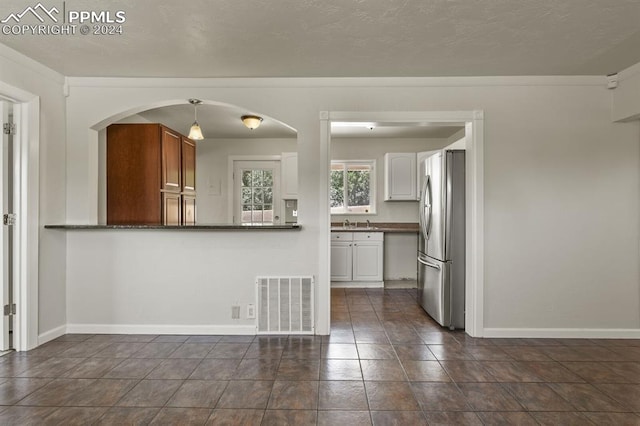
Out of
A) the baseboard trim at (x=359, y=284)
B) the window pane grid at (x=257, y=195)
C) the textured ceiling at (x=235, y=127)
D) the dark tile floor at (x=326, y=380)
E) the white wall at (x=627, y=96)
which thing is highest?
the textured ceiling at (x=235, y=127)

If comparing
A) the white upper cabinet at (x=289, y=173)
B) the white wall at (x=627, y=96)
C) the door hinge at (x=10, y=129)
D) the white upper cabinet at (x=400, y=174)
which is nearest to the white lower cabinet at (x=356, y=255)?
the white upper cabinet at (x=400, y=174)

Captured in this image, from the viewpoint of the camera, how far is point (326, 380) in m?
2.44

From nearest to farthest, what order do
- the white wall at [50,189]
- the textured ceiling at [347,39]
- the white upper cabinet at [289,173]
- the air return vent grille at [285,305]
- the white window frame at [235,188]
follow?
the textured ceiling at [347,39]
the white wall at [50,189]
the air return vent grille at [285,305]
the white upper cabinet at [289,173]
the white window frame at [235,188]

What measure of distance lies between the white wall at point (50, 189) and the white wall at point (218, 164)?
8.90 feet

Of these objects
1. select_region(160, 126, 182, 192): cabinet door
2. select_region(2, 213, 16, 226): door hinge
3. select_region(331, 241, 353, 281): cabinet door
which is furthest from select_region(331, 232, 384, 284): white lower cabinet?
select_region(2, 213, 16, 226): door hinge

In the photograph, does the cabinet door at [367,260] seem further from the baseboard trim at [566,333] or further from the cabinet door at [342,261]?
the baseboard trim at [566,333]

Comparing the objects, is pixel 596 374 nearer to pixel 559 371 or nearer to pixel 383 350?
pixel 559 371

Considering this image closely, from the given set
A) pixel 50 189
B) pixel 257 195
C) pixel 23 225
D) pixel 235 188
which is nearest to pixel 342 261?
pixel 257 195

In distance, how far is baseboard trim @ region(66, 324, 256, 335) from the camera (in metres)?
3.37

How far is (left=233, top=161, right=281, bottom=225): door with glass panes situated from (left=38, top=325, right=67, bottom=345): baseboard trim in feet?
9.95

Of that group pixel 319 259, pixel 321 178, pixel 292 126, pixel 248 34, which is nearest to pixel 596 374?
pixel 319 259

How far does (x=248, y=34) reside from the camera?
99.5 inches

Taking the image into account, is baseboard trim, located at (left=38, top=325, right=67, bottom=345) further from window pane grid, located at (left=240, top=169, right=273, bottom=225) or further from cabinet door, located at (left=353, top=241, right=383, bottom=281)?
cabinet door, located at (left=353, top=241, right=383, bottom=281)

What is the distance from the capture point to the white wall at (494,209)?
331 centimetres
